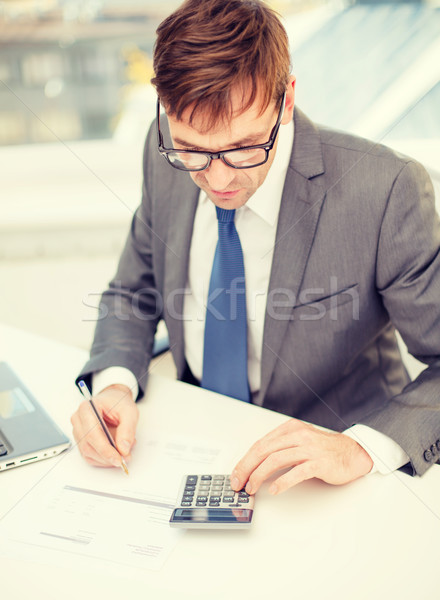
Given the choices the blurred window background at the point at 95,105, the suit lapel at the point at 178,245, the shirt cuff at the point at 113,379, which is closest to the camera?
the shirt cuff at the point at 113,379

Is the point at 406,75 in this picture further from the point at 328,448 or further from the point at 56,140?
the point at 328,448

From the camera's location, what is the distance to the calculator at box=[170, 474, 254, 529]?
0.82 meters

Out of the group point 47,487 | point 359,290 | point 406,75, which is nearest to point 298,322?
point 359,290

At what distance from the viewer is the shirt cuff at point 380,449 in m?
0.92

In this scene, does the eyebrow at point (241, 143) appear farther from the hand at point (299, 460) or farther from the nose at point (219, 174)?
the hand at point (299, 460)

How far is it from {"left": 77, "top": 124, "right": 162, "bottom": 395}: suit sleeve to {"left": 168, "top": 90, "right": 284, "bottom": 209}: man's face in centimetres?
40

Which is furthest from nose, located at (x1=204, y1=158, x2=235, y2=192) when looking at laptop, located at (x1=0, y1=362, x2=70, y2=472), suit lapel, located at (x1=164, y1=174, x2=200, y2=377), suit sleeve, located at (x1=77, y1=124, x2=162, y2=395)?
laptop, located at (x1=0, y1=362, x2=70, y2=472)

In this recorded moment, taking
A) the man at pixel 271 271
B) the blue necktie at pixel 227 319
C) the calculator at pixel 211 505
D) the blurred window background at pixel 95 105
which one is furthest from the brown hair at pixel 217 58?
the blurred window background at pixel 95 105

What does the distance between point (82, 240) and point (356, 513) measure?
187cm

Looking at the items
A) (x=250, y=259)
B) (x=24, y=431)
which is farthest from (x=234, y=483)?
(x=250, y=259)

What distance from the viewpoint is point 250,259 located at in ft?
4.14

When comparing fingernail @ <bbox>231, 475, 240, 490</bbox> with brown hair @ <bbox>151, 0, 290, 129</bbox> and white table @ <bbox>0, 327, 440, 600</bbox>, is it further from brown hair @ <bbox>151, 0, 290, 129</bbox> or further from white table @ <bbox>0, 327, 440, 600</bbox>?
brown hair @ <bbox>151, 0, 290, 129</bbox>

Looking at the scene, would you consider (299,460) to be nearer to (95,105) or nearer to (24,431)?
(24,431)

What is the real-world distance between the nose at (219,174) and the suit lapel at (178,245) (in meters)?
0.29
